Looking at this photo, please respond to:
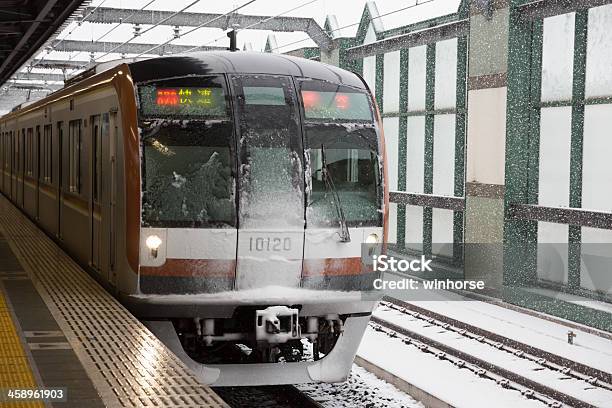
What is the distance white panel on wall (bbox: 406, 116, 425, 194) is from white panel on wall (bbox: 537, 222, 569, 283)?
4550mm

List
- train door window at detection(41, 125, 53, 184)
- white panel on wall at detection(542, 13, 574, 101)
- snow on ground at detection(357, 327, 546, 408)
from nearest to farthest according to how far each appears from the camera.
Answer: snow on ground at detection(357, 327, 546, 408) < train door window at detection(41, 125, 53, 184) < white panel on wall at detection(542, 13, 574, 101)

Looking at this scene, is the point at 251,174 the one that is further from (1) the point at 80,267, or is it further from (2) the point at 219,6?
(2) the point at 219,6

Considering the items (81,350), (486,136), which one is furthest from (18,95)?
(81,350)

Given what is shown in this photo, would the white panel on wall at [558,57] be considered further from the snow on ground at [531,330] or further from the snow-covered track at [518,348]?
the snow-covered track at [518,348]

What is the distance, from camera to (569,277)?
13.1 m

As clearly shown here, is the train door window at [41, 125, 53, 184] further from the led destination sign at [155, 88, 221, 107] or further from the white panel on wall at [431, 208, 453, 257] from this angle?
the white panel on wall at [431, 208, 453, 257]

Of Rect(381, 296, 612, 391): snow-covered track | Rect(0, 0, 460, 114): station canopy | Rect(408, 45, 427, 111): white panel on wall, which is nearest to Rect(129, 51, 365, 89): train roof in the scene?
Rect(381, 296, 612, 391): snow-covered track

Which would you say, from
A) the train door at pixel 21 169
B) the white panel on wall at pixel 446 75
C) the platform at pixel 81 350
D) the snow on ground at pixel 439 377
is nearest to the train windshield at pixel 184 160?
the platform at pixel 81 350

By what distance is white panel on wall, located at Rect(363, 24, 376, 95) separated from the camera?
771 inches

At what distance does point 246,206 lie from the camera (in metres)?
7.31

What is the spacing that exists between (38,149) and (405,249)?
25.6ft

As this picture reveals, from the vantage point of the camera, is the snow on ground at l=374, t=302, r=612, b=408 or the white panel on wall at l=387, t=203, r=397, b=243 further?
the white panel on wall at l=387, t=203, r=397, b=243

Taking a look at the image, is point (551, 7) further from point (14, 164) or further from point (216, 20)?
point (14, 164)

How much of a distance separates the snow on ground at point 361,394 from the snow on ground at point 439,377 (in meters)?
0.18
